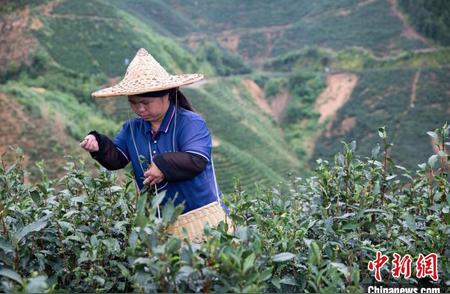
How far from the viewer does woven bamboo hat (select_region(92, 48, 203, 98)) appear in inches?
84.2

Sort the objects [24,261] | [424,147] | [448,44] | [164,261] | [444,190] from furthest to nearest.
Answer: [448,44] < [424,147] < [444,190] < [24,261] < [164,261]

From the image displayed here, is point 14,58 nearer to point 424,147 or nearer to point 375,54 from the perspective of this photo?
point 424,147

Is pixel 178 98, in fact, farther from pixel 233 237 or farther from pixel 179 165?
pixel 233 237

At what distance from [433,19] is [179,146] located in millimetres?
36600

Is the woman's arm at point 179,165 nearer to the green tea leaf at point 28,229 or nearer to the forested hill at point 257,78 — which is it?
the green tea leaf at point 28,229

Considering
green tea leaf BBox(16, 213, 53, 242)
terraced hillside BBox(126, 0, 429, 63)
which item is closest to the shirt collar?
green tea leaf BBox(16, 213, 53, 242)

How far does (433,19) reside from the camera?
35.0 meters

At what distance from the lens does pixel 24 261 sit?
66.2 inches

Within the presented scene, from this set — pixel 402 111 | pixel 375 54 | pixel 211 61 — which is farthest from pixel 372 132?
pixel 211 61

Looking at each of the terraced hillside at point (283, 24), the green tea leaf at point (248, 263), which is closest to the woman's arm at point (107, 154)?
the green tea leaf at point (248, 263)

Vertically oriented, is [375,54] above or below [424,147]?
above

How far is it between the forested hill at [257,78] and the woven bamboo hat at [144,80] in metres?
14.6

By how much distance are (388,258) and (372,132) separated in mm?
26593

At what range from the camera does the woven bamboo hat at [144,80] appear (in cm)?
214
